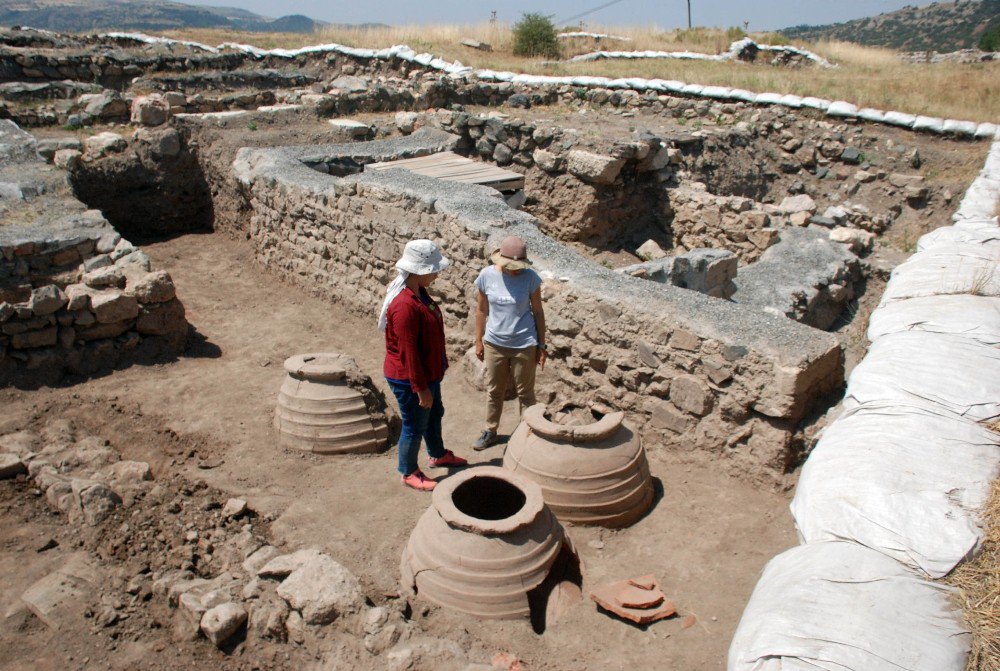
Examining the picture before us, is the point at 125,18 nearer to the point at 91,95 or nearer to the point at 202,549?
the point at 91,95

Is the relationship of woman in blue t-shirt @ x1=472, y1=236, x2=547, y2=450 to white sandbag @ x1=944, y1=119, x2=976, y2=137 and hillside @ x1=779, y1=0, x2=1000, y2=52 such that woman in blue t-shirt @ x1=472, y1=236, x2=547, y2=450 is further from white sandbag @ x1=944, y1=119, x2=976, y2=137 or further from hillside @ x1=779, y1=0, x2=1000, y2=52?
hillside @ x1=779, y1=0, x2=1000, y2=52

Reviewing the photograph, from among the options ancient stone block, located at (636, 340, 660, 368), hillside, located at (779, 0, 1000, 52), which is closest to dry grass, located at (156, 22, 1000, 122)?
ancient stone block, located at (636, 340, 660, 368)

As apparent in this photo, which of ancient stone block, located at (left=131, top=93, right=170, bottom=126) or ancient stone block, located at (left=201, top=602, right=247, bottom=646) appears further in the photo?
ancient stone block, located at (left=131, top=93, right=170, bottom=126)

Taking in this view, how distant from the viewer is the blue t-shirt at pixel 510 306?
15.3ft

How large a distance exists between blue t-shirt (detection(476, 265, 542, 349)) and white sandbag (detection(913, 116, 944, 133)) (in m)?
10.9

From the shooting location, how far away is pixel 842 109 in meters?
12.8

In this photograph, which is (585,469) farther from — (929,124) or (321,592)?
(929,124)

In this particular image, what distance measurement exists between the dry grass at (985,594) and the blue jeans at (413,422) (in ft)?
9.36

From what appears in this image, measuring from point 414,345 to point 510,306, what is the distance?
0.82 m

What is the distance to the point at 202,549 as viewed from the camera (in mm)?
3682

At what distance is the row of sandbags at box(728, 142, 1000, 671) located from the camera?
2.20 metres

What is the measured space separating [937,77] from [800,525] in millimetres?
15838

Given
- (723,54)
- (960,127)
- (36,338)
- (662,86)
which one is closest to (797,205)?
(960,127)

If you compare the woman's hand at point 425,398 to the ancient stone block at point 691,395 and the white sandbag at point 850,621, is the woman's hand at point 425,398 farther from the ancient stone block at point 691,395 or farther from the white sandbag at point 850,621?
the white sandbag at point 850,621
